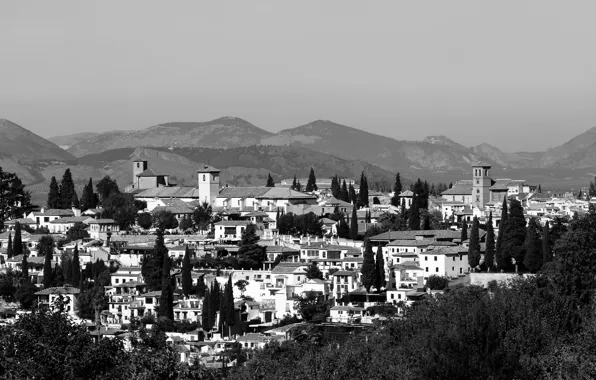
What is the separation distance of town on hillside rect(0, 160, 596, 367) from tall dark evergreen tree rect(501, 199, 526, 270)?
5cm

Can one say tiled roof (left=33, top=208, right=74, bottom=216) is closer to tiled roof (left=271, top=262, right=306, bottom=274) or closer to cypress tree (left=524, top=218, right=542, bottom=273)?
tiled roof (left=271, top=262, right=306, bottom=274)

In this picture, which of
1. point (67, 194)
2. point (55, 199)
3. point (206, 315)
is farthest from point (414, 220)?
point (55, 199)

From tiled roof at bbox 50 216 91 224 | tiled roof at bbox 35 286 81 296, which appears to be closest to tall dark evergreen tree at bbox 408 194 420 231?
tiled roof at bbox 35 286 81 296

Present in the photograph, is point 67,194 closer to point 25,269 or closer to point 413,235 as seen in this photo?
point 25,269

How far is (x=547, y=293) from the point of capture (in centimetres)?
3550

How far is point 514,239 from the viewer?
48.8 meters

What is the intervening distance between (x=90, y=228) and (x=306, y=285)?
1551 cm

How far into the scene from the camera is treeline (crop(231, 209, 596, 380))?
2558 centimetres

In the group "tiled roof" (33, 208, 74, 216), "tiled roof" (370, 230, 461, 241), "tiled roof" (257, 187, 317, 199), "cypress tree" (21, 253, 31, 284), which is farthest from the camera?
"tiled roof" (257, 187, 317, 199)

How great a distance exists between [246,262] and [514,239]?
1133cm

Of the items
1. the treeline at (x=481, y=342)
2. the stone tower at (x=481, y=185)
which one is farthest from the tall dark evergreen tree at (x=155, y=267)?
the stone tower at (x=481, y=185)

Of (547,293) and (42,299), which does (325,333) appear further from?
(42,299)

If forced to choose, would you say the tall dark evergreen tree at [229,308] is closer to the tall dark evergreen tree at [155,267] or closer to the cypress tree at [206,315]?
the cypress tree at [206,315]

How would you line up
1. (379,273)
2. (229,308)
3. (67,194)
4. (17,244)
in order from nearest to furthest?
1. (229,308)
2. (379,273)
3. (17,244)
4. (67,194)
